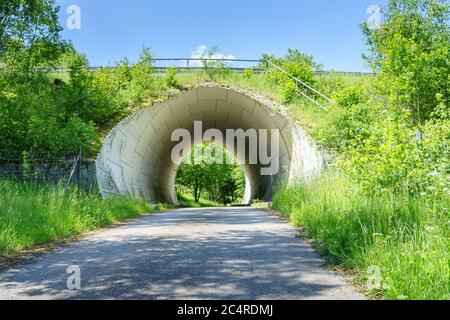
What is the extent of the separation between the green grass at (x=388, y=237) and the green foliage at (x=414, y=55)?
1161cm

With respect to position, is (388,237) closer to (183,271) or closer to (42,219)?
(183,271)

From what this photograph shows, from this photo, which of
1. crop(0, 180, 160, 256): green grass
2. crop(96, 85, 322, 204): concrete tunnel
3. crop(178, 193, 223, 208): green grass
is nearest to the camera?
crop(0, 180, 160, 256): green grass

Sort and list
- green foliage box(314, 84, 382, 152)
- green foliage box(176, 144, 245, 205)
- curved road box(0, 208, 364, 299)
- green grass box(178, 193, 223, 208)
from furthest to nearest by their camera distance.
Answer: green foliage box(176, 144, 245, 205) → green grass box(178, 193, 223, 208) → green foliage box(314, 84, 382, 152) → curved road box(0, 208, 364, 299)

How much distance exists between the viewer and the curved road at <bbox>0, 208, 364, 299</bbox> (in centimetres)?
445

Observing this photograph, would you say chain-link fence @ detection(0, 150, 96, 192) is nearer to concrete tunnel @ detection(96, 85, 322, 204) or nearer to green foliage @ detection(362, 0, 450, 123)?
concrete tunnel @ detection(96, 85, 322, 204)

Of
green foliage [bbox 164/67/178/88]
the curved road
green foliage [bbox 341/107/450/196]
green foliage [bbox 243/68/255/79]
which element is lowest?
the curved road

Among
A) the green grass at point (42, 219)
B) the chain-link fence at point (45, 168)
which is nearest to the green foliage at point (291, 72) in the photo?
the chain-link fence at point (45, 168)

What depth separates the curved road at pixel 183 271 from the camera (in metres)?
4.45

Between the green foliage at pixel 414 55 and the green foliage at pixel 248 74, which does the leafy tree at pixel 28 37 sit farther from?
the green foliage at pixel 414 55

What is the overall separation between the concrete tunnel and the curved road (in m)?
8.34

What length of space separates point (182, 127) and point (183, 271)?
2232 cm

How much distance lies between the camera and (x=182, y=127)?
2741 cm

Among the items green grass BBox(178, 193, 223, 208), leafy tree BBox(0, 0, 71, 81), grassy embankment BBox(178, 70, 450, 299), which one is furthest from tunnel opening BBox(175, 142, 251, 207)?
grassy embankment BBox(178, 70, 450, 299)

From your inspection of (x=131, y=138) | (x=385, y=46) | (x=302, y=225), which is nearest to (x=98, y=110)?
(x=131, y=138)
